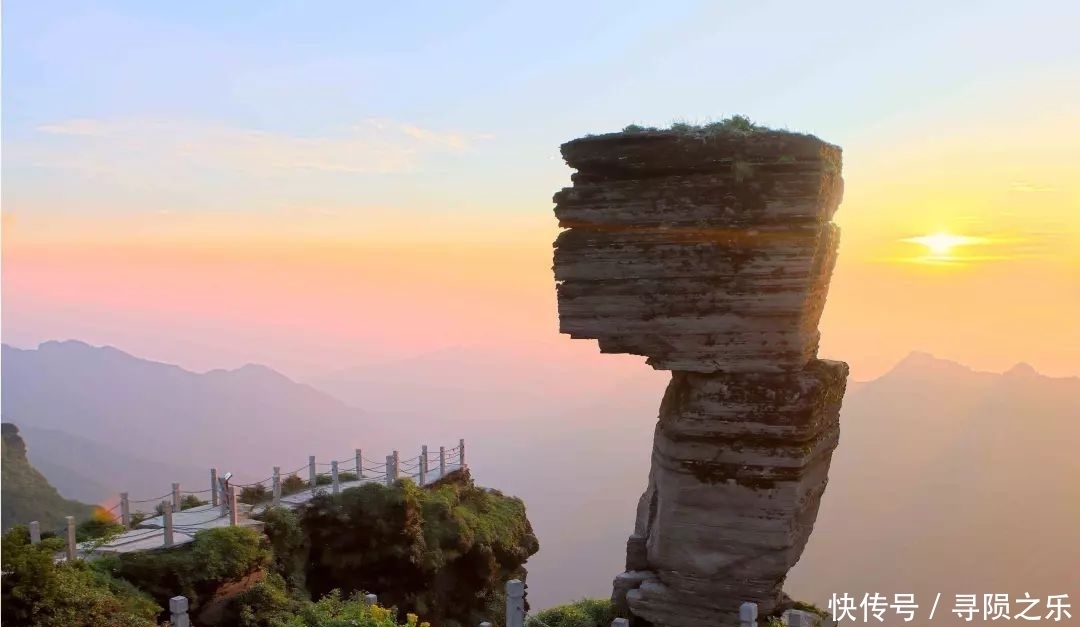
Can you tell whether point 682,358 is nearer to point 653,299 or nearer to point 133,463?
point 653,299

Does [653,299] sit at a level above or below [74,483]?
above

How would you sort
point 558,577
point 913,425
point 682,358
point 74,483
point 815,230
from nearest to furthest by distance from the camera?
point 815,230, point 682,358, point 74,483, point 558,577, point 913,425

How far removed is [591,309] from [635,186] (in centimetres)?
240

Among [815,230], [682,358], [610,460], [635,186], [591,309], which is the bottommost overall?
[610,460]

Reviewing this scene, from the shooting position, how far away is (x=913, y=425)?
18425 cm

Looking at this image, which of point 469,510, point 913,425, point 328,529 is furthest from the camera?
point 913,425

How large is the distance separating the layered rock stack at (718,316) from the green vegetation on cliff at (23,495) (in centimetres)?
4218

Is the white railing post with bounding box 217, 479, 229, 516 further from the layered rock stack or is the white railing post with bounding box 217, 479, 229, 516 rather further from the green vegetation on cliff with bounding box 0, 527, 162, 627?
the layered rock stack

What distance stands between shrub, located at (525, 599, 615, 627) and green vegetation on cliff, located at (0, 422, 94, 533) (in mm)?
38490

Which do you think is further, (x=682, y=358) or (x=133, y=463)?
(x=133, y=463)

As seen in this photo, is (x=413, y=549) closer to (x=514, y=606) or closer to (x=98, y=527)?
(x=98, y=527)

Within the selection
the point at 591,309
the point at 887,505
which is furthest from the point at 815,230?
the point at 887,505

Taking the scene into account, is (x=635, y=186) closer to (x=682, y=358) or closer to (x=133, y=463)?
(x=682, y=358)

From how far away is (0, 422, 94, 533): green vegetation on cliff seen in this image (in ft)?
157
